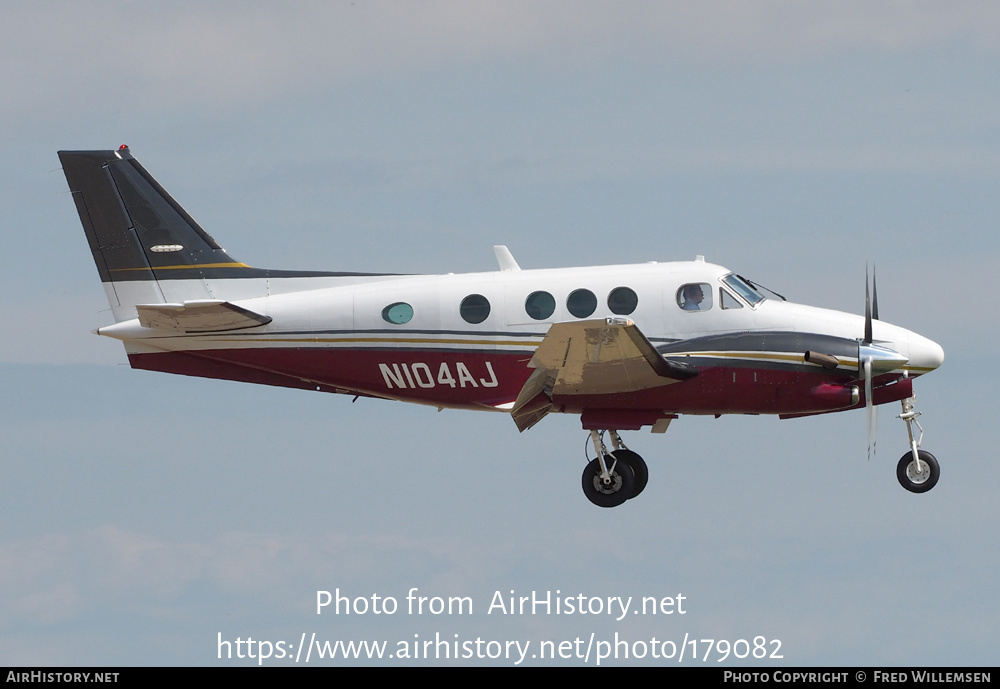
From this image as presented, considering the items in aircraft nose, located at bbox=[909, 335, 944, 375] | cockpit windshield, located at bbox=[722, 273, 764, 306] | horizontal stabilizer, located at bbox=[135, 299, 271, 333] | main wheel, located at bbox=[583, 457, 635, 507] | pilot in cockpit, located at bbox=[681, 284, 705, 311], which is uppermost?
cockpit windshield, located at bbox=[722, 273, 764, 306]

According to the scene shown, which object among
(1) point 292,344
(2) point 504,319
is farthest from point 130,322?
(2) point 504,319

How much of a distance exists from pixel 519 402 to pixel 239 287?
6229 mm

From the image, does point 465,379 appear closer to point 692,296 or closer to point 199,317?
point 692,296

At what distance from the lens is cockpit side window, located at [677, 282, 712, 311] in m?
25.3

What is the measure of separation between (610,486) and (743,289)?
433 centimetres

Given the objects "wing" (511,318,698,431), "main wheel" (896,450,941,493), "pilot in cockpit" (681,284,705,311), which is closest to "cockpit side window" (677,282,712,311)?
"pilot in cockpit" (681,284,705,311)

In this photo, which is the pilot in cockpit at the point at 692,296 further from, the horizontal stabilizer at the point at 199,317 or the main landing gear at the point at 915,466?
the horizontal stabilizer at the point at 199,317

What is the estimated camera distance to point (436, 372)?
2612 centimetres

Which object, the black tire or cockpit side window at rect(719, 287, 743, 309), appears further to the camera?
the black tire

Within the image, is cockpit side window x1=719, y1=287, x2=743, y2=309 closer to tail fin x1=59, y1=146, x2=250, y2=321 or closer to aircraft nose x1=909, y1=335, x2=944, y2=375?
aircraft nose x1=909, y1=335, x2=944, y2=375

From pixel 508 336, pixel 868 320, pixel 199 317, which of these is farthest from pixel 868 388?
pixel 199 317

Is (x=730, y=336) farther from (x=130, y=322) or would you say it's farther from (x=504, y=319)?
(x=130, y=322)

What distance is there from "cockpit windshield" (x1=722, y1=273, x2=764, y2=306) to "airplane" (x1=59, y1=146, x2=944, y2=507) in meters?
0.03

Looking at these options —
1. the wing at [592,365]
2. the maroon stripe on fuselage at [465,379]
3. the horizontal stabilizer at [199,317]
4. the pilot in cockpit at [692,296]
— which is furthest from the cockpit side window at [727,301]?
the horizontal stabilizer at [199,317]
